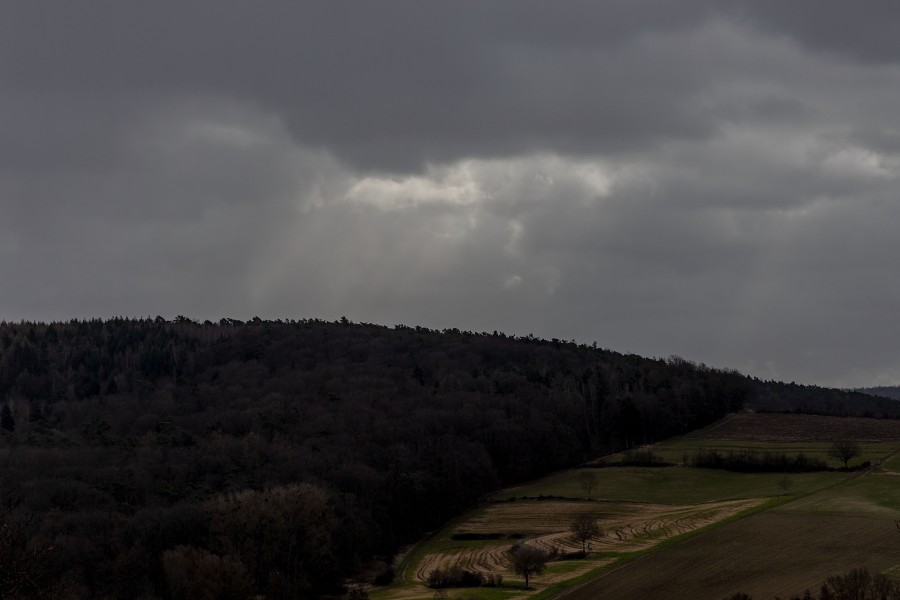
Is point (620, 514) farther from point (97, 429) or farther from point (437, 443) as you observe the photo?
point (97, 429)

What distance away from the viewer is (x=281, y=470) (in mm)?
127438

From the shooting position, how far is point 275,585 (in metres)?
89.1

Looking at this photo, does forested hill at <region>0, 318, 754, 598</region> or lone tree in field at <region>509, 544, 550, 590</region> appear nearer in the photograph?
lone tree in field at <region>509, 544, 550, 590</region>

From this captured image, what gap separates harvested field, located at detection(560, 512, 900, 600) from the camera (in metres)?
69.9

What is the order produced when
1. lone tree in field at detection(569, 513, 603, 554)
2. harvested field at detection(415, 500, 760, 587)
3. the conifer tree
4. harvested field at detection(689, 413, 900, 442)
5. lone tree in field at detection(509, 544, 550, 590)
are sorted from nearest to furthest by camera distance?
lone tree in field at detection(509, 544, 550, 590) → harvested field at detection(415, 500, 760, 587) → lone tree in field at detection(569, 513, 603, 554) → harvested field at detection(689, 413, 900, 442) → the conifer tree

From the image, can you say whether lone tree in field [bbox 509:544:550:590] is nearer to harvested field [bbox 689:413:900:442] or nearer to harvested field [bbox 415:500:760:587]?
harvested field [bbox 415:500:760:587]

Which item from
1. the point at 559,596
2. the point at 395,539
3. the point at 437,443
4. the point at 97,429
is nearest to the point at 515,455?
the point at 437,443

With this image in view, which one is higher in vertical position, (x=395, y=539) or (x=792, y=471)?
(x=792, y=471)

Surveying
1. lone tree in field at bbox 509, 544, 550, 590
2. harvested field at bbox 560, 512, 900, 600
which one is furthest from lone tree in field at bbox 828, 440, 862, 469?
lone tree in field at bbox 509, 544, 550, 590

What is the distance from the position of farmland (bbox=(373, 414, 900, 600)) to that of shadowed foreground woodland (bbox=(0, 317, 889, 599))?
8.36m

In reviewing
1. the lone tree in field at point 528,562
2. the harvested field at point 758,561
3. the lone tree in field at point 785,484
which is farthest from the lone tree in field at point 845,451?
the lone tree in field at point 528,562

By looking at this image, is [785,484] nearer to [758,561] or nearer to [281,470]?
[758,561]

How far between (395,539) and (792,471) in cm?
5192

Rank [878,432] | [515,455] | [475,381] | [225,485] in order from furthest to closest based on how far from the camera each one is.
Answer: [475,381], [515,455], [878,432], [225,485]
